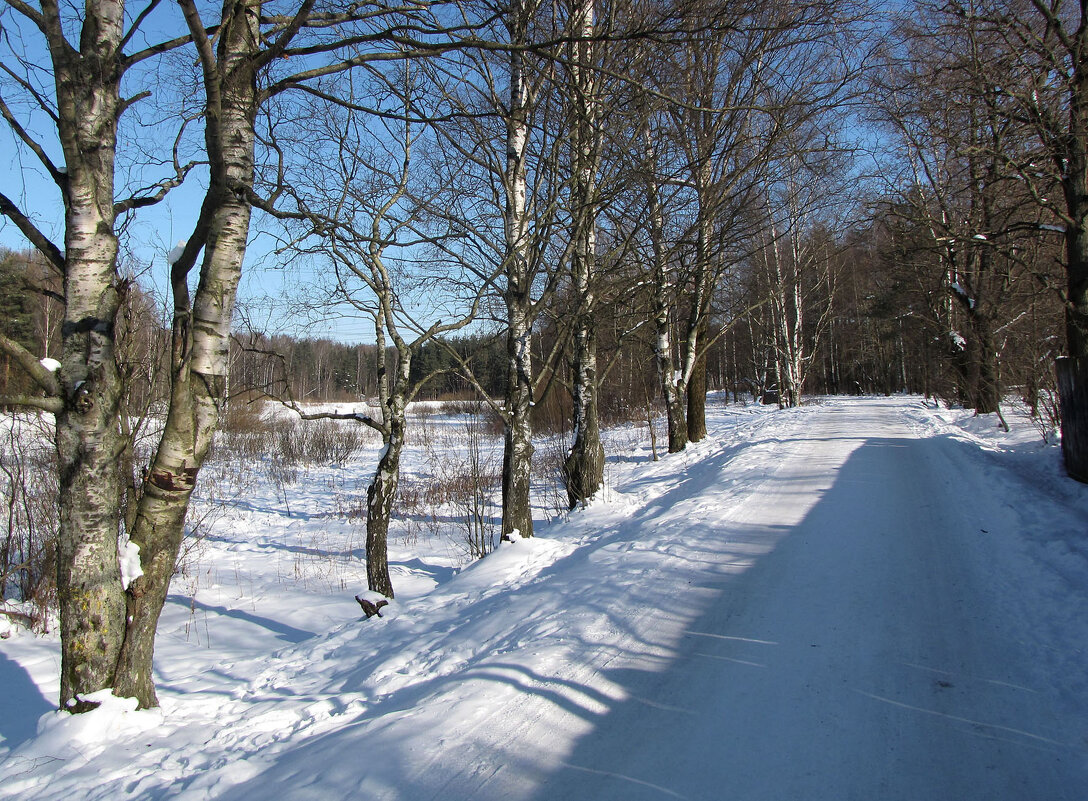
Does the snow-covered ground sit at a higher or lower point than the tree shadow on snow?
higher

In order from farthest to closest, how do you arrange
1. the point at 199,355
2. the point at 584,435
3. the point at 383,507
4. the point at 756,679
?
the point at 584,435 → the point at 383,507 → the point at 199,355 → the point at 756,679

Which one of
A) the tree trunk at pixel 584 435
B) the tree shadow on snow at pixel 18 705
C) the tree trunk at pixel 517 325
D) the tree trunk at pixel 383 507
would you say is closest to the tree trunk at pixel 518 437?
the tree trunk at pixel 517 325

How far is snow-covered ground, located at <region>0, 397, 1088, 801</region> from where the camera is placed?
8.10 ft

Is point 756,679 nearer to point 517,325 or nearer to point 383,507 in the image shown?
point 383,507

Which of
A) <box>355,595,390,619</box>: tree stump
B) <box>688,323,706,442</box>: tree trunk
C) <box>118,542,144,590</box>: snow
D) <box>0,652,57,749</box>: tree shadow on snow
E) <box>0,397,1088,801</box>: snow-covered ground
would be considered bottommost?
<box>0,652,57,749</box>: tree shadow on snow

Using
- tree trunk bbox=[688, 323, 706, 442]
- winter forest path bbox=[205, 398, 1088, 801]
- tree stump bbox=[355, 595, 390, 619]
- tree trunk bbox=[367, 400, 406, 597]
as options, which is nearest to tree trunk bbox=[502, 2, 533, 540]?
tree trunk bbox=[367, 400, 406, 597]

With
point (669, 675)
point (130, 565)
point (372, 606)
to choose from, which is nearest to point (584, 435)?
point (372, 606)

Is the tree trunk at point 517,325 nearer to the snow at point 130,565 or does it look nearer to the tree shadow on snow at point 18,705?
the snow at point 130,565

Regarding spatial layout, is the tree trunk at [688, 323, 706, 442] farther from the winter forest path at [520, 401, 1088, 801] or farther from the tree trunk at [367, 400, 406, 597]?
the tree trunk at [367, 400, 406, 597]

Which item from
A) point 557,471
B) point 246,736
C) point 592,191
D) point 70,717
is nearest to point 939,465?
point 592,191

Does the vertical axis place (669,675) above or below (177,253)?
below

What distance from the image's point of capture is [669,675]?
3236mm

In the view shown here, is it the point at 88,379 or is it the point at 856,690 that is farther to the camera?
the point at 88,379

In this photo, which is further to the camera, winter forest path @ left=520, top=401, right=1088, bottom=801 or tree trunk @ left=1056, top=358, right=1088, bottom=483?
tree trunk @ left=1056, top=358, right=1088, bottom=483
